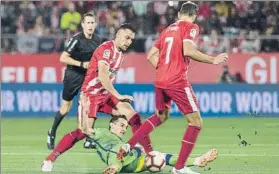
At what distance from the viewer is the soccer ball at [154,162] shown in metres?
11.2

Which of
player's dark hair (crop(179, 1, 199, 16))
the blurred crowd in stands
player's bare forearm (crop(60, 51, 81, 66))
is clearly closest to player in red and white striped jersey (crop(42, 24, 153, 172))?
player's dark hair (crop(179, 1, 199, 16))

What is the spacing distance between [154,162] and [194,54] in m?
1.34

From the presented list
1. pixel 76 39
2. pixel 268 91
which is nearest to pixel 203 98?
pixel 268 91

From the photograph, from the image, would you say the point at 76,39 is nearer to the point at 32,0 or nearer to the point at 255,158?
the point at 255,158

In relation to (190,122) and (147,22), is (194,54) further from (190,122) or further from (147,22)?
(147,22)

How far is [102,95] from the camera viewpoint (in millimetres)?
12320

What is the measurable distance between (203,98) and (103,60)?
11.6 m

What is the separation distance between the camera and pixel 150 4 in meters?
24.4

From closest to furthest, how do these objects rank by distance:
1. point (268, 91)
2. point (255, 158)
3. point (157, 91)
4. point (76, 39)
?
point (157, 91)
point (255, 158)
point (76, 39)
point (268, 91)

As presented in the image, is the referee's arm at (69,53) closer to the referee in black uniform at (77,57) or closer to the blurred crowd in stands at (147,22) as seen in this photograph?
the referee in black uniform at (77,57)

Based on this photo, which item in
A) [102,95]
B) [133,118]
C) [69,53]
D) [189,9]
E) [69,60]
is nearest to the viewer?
[189,9]

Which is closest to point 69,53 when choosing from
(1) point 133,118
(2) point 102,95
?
(2) point 102,95

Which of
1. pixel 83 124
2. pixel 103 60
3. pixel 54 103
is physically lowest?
pixel 54 103

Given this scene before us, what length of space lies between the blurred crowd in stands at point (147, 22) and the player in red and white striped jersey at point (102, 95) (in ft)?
37.0
